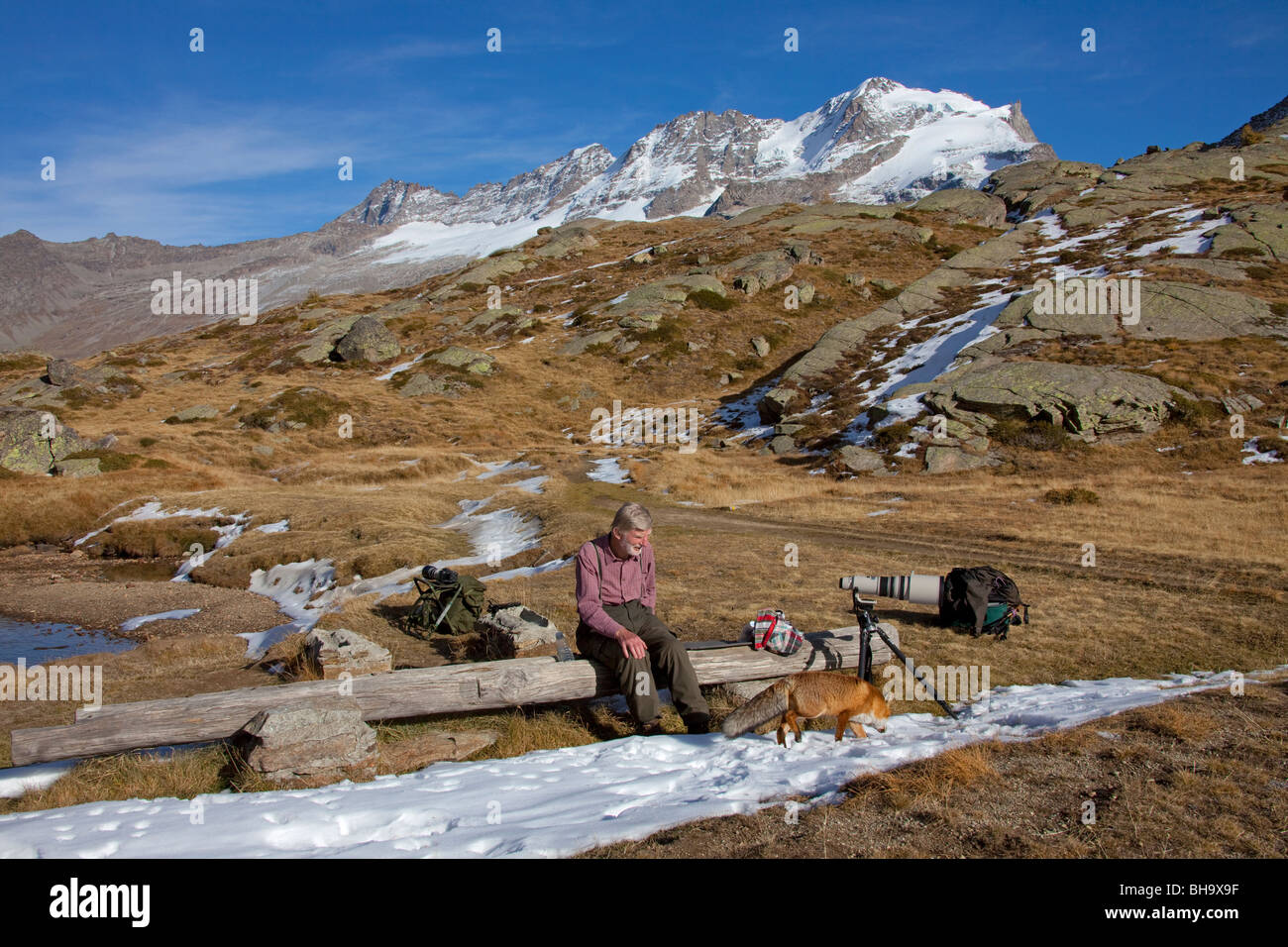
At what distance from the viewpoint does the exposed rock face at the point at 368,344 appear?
62.6 m

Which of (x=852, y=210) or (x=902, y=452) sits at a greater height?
(x=852, y=210)

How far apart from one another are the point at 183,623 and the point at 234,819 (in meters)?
12.2

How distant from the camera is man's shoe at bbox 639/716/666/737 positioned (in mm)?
7171

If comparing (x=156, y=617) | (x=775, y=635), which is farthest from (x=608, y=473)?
(x=775, y=635)

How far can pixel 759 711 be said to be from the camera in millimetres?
6645

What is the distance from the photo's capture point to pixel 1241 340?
3459cm

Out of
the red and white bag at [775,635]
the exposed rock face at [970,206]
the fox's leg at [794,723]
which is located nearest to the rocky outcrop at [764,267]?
the exposed rock face at [970,206]

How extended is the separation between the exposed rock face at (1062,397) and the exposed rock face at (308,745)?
30526 mm

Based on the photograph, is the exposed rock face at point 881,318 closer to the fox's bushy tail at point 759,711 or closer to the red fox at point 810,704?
the red fox at point 810,704

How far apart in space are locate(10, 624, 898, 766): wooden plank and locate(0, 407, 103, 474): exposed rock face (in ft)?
110
